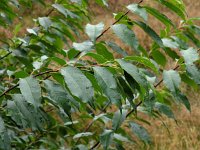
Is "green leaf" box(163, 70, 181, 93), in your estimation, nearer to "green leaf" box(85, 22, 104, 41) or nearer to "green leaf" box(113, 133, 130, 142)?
"green leaf" box(85, 22, 104, 41)

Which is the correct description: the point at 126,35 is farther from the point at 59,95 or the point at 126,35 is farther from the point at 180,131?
the point at 180,131

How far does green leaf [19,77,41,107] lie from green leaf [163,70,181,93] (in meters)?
0.46

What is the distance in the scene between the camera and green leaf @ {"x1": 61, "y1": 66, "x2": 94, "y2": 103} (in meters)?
0.95

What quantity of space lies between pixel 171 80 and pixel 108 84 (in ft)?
1.25

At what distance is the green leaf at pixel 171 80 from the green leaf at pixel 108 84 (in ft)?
1.09

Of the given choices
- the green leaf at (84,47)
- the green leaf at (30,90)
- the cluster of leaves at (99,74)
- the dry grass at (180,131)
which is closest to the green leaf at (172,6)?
the cluster of leaves at (99,74)

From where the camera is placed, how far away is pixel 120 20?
1.38 metres

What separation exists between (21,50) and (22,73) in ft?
2.36

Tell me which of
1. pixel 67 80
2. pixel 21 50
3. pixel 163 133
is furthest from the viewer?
pixel 163 133

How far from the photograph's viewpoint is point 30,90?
99cm

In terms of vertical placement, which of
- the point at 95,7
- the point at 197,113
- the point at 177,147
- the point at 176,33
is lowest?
the point at 177,147

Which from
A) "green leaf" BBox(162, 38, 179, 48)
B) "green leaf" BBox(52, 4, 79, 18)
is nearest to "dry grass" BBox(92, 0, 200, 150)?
"green leaf" BBox(52, 4, 79, 18)

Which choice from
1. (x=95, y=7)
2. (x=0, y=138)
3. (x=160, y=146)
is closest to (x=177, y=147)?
(x=160, y=146)

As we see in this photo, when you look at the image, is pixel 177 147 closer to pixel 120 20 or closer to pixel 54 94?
pixel 120 20
